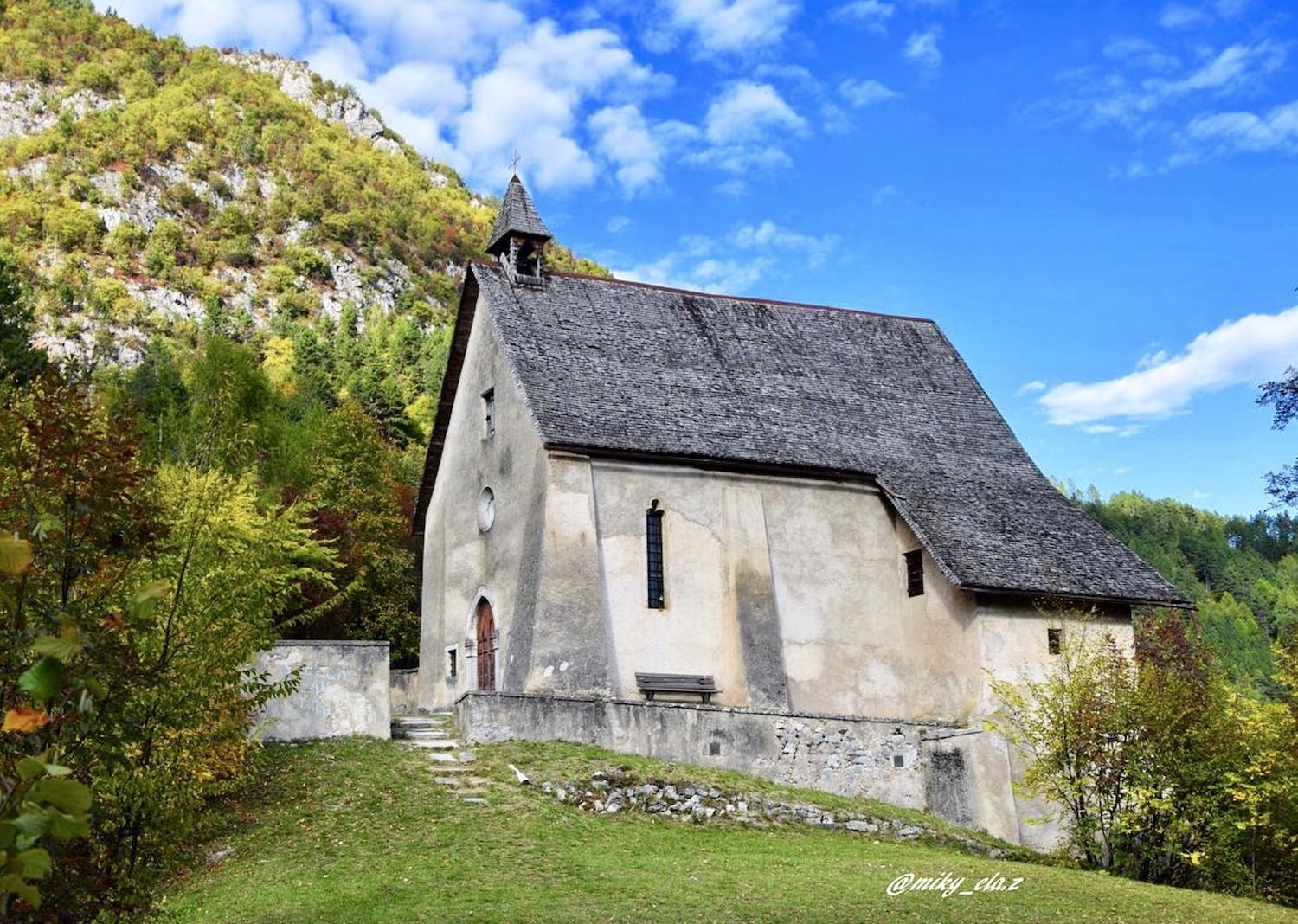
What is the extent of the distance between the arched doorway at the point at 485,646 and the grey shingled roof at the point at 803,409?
5.67 meters

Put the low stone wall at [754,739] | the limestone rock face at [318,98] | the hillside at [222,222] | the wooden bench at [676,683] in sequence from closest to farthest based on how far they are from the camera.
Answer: the low stone wall at [754,739]
the wooden bench at [676,683]
the hillside at [222,222]
the limestone rock face at [318,98]

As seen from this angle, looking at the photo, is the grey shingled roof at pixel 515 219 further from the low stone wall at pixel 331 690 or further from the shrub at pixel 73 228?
the shrub at pixel 73 228

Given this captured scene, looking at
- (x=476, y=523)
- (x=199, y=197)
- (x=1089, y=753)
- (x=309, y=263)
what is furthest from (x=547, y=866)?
(x=199, y=197)

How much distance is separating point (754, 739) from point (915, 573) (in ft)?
25.3

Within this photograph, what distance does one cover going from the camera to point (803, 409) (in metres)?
32.6

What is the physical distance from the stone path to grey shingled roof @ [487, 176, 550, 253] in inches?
479

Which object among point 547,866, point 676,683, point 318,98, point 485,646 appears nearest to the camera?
point 547,866

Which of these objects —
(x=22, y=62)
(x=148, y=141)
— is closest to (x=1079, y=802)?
(x=148, y=141)

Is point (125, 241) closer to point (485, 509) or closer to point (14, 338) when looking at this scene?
point (14, 338)

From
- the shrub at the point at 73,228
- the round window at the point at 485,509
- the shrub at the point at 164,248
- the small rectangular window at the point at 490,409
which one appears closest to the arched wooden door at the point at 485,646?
the round window at the point at 485,509

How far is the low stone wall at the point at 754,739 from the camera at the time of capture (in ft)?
80.6

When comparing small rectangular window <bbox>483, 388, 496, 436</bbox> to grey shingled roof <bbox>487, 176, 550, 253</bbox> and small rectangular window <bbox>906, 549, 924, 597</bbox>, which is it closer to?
grey shingled roof <bbox>487, 176, 550, 253</bbox>

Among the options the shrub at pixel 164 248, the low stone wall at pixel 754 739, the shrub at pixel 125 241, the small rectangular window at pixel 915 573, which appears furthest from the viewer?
the shrub at pixel 125 241

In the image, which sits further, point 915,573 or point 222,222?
point 222,222
